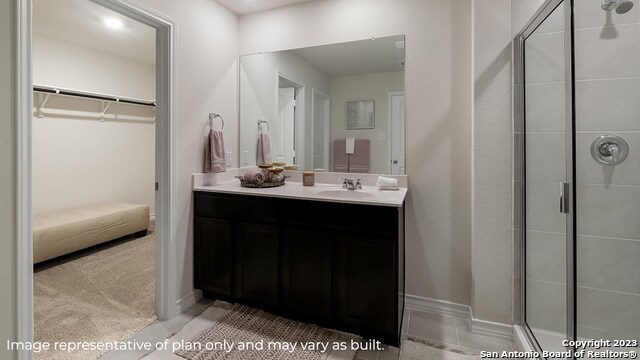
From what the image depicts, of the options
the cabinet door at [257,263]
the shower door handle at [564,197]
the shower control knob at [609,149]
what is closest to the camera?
the shower door handle at [564,197]

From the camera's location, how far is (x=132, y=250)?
342 cm

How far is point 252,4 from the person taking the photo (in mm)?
2570

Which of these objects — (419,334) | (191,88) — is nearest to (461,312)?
(419,334)

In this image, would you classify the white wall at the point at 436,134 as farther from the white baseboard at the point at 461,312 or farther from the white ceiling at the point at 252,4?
the white ceiling at the point at 252,4

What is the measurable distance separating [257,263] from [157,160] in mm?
999

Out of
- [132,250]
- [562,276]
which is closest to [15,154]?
[132,250]

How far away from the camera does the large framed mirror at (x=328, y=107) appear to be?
231cm

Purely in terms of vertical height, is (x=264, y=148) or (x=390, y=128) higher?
(x=390, y=128)

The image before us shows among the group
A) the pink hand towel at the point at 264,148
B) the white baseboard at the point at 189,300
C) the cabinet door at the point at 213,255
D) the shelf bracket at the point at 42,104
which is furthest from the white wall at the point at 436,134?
the shelf bracket at the point at 42,104

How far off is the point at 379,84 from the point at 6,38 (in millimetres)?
2094

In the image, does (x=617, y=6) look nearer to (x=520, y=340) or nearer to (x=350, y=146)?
(x=350, y=146)

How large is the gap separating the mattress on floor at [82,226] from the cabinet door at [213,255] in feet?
5.67

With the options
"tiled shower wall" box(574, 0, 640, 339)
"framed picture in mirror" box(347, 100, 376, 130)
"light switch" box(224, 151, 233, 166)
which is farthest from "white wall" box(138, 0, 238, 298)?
"tiled shower wall" box(574, 0, 640, 339)

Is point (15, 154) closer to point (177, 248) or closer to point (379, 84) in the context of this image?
point (177, 248)
